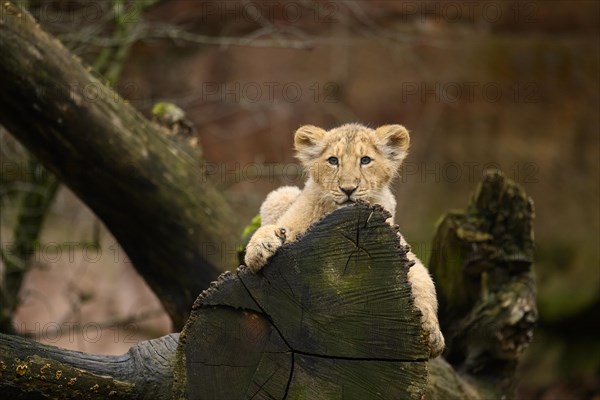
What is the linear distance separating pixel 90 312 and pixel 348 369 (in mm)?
11720

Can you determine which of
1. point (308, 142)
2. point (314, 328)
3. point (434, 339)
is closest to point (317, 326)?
point (314, 328)

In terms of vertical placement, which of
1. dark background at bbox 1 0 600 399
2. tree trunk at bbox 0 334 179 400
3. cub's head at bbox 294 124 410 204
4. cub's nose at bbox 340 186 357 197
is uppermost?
dark background at bbox 1 0 600 399

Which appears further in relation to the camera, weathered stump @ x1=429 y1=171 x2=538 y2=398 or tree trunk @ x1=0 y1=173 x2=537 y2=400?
weathered stump @ x1=429 y1=171 x2=538 y2=398

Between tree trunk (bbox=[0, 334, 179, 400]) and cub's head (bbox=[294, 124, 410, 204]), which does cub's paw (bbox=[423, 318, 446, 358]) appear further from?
tree trunk (bbox=[0, 334, 179, 400])

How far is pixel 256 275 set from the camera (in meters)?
4.85

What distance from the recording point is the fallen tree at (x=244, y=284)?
4750 millimetres

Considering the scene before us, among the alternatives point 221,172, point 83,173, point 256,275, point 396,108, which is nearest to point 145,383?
point 256,275

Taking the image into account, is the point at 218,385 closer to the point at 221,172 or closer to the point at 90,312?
the point at 221,172

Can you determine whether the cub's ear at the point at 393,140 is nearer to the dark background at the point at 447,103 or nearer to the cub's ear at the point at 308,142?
the cub's ear at the point at 308,142

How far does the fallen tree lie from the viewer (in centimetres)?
475

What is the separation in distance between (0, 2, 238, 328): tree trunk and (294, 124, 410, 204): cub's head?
1679mm

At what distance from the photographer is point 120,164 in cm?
769

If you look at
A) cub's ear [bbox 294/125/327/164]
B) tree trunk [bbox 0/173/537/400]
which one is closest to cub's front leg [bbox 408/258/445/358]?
tree trunk [bbox 0/173/537/400]

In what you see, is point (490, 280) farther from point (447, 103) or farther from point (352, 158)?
point (447, 103)
